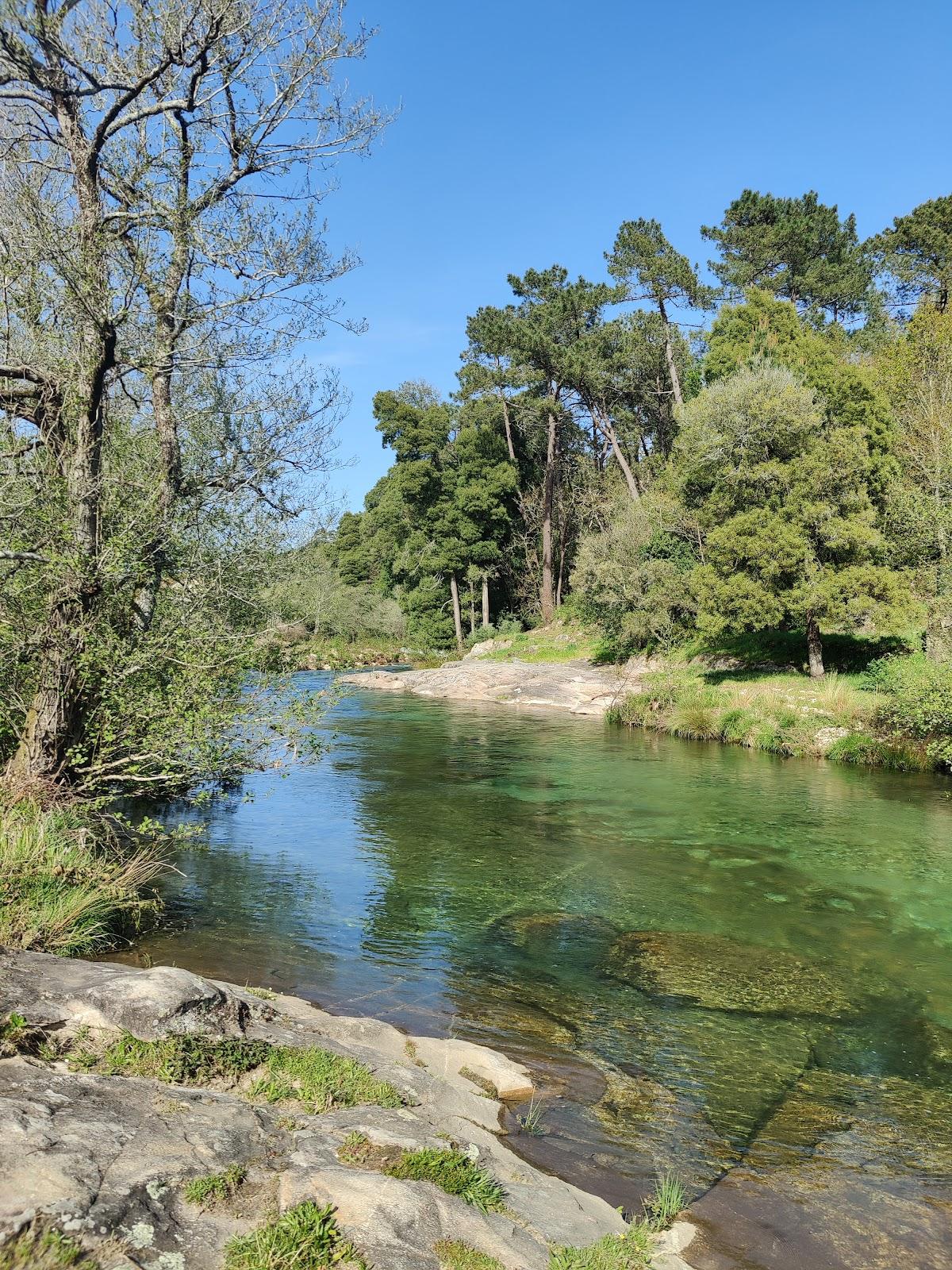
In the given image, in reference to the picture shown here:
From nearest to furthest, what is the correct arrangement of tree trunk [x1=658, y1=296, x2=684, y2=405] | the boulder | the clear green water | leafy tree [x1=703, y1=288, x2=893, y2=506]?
the boulder, the clear green water, leafy tree [x1=703, y1=288, x2=893, y2=506], tree trunk [x1=658, y1=296, x2=684, y2=405]

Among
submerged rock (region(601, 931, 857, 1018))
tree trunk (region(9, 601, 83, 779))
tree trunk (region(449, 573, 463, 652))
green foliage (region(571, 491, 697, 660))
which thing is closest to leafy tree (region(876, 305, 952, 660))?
green foliage (region(571, 491, 697, 660))

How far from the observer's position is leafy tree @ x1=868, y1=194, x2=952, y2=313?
1766 inches

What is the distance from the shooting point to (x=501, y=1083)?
6527 millimetres

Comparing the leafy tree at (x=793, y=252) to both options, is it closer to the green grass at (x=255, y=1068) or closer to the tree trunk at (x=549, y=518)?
the tree trunk at (x=549, y=518)

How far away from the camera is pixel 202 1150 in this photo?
4.11m

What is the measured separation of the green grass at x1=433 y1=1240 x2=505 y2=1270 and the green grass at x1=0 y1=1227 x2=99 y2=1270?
145 cm

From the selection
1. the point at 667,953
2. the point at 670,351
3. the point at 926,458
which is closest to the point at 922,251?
the point at 670,351

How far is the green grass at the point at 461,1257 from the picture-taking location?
3.65 m

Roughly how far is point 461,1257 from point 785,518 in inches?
1074

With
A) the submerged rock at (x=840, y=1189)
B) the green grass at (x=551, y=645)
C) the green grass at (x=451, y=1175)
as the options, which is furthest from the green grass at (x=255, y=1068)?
the green grass at (x=551, y=645)

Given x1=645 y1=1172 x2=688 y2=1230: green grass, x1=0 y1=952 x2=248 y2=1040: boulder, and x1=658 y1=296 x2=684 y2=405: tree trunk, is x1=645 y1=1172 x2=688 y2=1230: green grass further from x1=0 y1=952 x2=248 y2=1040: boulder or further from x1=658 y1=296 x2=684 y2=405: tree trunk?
x1=658 y1=296 x2=684 y2=405: tree trunk

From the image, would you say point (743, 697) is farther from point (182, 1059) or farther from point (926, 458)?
point (182, 1059)

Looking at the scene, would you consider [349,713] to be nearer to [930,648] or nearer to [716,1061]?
[930,648]

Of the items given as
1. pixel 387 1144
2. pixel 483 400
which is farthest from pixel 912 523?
pixel 483 400
